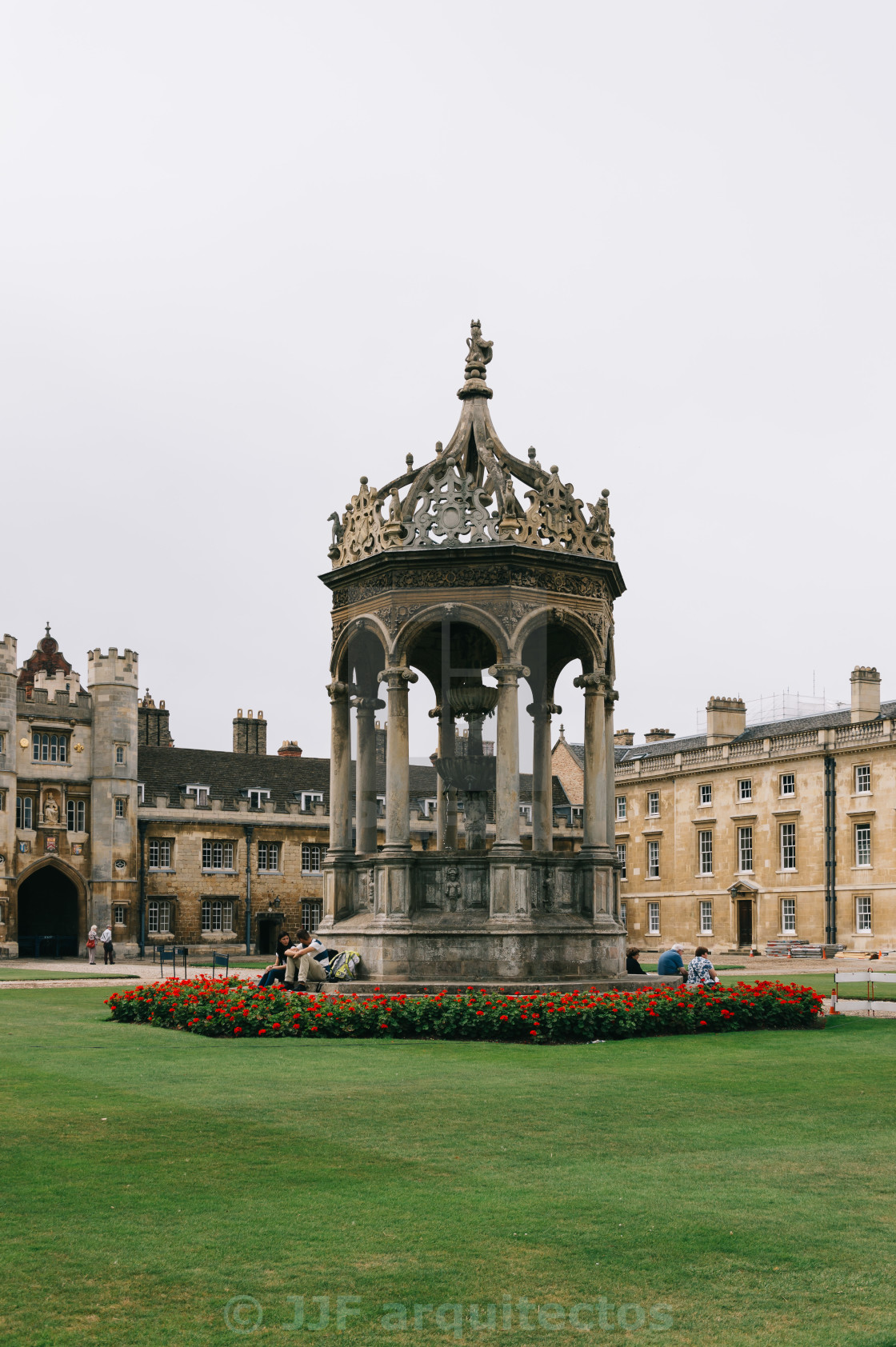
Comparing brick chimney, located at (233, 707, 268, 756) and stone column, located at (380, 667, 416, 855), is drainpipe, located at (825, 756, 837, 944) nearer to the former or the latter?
brick chimney, located at (233, 707, 268, 756)

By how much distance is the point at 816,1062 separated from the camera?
14680mm

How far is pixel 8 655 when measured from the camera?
59.8 m

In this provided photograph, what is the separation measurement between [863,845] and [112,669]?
34.1 metres

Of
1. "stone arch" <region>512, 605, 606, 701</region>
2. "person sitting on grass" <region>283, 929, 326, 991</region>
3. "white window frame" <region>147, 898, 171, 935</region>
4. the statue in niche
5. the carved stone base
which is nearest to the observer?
the carved stone base

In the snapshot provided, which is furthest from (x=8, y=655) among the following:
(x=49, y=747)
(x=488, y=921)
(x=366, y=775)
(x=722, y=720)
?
(x=488, y=921)

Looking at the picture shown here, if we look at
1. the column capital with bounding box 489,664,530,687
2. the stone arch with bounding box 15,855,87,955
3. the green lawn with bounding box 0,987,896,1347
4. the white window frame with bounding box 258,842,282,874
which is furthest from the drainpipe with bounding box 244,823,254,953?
the green lawn with bounding box 0,987,896,1347

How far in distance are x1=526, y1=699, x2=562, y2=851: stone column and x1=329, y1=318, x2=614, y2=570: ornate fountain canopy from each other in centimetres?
309

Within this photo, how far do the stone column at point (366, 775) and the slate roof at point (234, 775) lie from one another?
40.1 meters

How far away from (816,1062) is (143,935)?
50981 mm

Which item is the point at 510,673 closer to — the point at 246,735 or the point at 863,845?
the point at 863,845

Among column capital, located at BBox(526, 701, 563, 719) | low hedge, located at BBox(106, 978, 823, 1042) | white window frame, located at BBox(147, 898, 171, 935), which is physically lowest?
white window frame, located at BBox(147, 898, 171, 935)

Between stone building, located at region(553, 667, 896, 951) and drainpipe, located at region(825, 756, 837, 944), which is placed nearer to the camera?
stone building, located at region(553, 667, 896, 951)

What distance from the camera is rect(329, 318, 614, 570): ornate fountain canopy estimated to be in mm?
20703

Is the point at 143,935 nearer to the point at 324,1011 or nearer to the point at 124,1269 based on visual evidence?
the point at 324,1011
